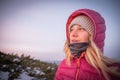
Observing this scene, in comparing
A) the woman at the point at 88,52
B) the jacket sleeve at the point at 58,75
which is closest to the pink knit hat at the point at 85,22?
the woman at the point at 88,52

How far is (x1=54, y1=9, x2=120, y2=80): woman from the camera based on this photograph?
1476mm

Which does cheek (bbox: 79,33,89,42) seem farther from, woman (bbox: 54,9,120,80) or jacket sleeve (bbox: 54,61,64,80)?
jacket sleeve (bbox: 54,61,64,80)

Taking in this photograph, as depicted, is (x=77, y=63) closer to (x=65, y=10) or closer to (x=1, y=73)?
(x=65, y=10)

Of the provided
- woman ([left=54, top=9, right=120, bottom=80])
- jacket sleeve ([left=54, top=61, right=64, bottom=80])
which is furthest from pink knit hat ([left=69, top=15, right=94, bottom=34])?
jacket sleeve ([left=54, top=61, right=64, bottom=80])

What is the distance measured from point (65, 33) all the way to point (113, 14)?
442 millimetres

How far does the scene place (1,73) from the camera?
1.88 metres

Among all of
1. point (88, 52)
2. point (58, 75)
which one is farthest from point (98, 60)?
point (58, 75)

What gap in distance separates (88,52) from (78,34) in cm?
16

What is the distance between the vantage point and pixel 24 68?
72.8 inches

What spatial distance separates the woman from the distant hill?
0.76 ft

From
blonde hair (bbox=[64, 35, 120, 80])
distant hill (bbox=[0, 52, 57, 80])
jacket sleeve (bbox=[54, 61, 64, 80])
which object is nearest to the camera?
blonde hair (bbox=[64, 35, 120, 80])

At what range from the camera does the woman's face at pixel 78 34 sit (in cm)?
154

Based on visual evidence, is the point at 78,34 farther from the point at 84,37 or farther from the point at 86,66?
the point at 86,66

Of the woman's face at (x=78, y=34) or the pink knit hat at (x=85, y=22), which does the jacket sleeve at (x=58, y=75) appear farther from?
the pink knit hat at (x=85, y=22)
